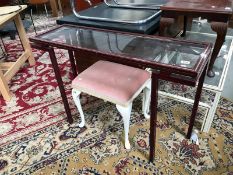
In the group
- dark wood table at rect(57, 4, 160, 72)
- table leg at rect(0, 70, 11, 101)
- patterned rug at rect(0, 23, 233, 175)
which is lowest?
patterned rug at rect(0, 23, 233, 175)

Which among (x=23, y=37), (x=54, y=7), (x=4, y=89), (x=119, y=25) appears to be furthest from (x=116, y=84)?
(x=54, y=7)

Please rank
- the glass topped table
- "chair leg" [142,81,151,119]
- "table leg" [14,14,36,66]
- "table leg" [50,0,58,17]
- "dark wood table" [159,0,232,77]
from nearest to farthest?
the glass topped table < "dark wood table" [159,0,232,77] < "chair leg" [142,81,151,119] < "table leg" [14,14,36,66] < "table leg" [50,0,58,17]

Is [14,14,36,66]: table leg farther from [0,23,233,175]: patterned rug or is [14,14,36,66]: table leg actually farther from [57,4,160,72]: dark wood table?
[57,4,160,72]: dark wood table

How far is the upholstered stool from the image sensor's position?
1.12m

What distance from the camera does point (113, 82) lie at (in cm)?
118

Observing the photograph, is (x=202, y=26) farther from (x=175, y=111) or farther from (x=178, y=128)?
(x=178, y=128)

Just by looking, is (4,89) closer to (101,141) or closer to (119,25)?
(101,141)

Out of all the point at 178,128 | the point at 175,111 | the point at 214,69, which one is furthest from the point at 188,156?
the point at 214,69

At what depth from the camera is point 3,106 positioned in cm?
177

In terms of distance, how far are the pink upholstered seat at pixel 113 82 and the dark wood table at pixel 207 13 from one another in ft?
1.19

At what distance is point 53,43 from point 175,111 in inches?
40.0

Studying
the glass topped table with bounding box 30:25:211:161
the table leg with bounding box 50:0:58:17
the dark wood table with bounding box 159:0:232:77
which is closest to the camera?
the glass topped table with bounding box 30:25:211:161

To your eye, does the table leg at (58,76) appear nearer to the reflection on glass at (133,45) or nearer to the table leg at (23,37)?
the reflection on glass at (133,45)

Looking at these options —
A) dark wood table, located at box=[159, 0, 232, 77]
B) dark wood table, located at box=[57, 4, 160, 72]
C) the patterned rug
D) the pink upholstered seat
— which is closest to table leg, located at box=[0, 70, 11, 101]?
the patterned rug
